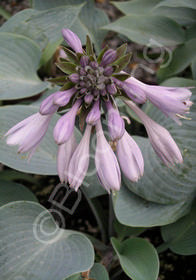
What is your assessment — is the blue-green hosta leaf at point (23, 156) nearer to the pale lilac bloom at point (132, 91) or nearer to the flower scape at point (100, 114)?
the flower scape at point (100, 114)

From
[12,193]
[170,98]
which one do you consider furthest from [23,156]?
[170,98]

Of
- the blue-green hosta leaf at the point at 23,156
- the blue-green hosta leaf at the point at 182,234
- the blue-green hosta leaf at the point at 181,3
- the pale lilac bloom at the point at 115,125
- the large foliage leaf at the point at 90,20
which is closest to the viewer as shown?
the pale lilac bloom at the point at 115,125

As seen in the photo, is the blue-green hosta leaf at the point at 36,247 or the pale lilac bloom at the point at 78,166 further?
the blue-green hosta leaf at the point at 36,247

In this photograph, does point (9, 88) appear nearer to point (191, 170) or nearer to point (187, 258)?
point (191, 170)

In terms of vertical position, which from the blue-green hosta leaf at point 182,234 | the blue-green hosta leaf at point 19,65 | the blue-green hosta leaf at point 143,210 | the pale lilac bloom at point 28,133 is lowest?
the blue-green hosta leaf at point 182,234

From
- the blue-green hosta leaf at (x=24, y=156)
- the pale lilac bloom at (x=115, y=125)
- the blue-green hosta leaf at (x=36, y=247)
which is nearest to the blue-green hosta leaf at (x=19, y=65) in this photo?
the blue-green hosta leaf at (x=24, y=156)

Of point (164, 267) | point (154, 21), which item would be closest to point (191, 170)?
point (164, 267)

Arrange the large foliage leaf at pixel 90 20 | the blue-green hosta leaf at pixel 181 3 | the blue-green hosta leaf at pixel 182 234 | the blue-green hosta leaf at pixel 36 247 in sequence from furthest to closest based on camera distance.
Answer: the large foliage leaf at pixel 90 20 → the blue-green hosta leaf at pixel 181 3 → the blue-green hosta leaf at pixel 182 234 → the blue-green hosta leaf at pixel 36 247

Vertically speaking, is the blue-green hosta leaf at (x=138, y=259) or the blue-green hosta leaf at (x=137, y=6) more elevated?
the blue-green hosta leaf at (x=137, y=6)
